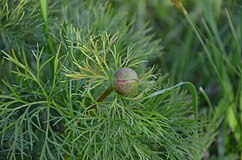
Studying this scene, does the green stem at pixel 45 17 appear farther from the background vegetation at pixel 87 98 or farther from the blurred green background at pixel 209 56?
the blurred green background at pixel 209 56

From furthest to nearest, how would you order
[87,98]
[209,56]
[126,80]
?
[209,56], [87,98], [126,80]

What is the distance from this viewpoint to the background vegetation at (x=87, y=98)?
846mm

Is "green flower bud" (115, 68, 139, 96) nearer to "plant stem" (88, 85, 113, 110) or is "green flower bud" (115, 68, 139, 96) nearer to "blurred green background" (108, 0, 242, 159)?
"plant stem" (88, 85, 113, 110)

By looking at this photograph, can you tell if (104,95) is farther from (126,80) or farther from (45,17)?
(45,17)

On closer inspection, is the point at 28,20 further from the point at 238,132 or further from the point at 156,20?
the point at 156,20

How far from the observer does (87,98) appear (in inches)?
37.1

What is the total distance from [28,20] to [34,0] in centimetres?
4

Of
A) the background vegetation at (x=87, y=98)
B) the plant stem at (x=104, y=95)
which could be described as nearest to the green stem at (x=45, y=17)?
the background vegetation at (x=87, y=98)

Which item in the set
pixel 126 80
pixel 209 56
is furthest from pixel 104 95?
pixel 209 56

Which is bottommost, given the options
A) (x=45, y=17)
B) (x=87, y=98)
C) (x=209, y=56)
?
(x=209, y=56)

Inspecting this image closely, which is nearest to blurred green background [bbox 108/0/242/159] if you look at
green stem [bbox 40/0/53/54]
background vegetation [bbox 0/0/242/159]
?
background vegetation [bbox 0/0/242/159]

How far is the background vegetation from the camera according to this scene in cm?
85

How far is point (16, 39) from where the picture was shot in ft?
3.44

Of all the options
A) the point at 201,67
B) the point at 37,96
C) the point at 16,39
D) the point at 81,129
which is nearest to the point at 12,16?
the point at 16,39
